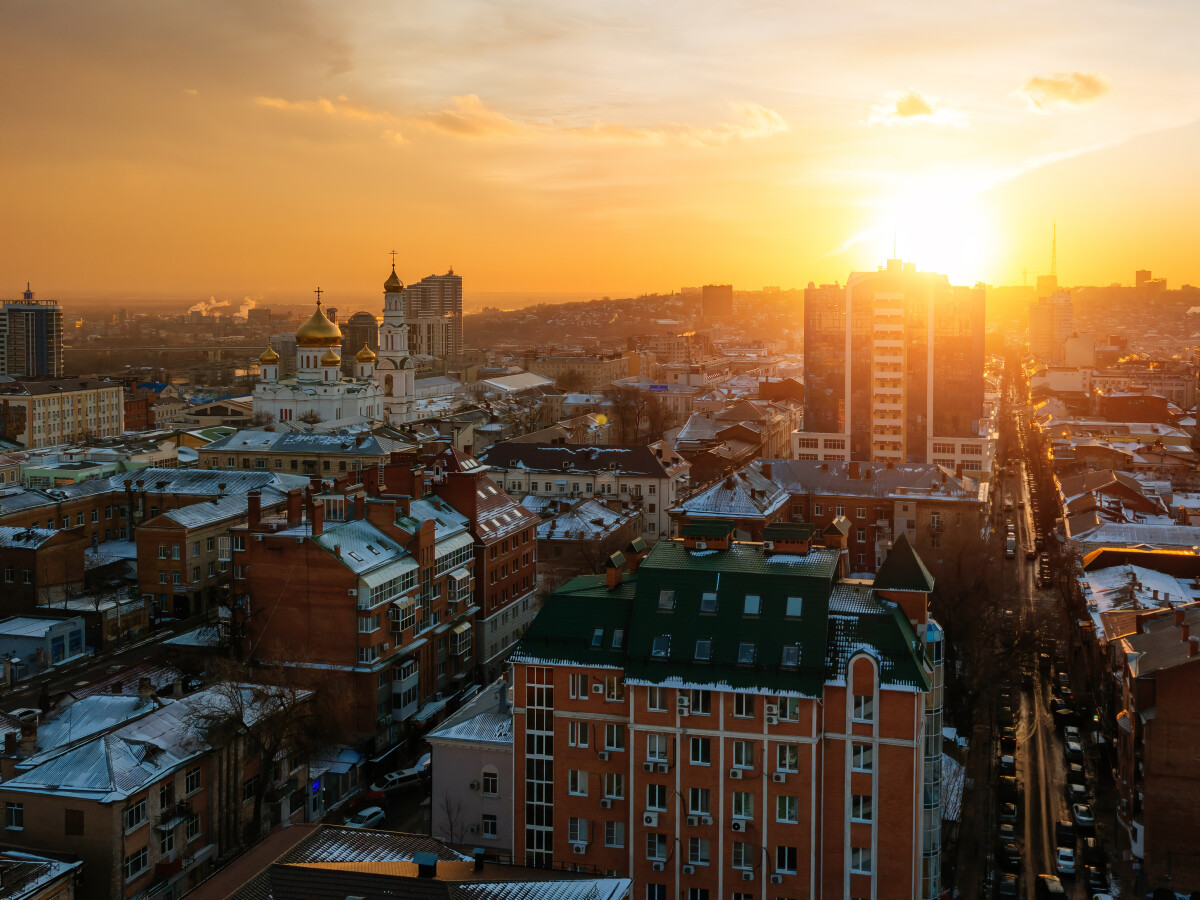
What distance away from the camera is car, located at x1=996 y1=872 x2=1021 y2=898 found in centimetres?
2511

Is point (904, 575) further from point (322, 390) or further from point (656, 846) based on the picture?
point (322, 390)

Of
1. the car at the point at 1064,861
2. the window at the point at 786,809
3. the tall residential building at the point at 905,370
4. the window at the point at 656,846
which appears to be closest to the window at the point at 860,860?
the window at the point at 786,809

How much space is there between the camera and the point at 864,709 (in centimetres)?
2156

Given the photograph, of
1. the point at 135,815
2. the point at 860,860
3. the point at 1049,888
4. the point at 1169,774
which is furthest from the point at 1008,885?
the point at 135,815

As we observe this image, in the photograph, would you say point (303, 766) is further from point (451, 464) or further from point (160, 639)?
point (451, 464)

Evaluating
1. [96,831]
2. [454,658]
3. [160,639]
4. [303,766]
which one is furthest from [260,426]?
[96,831]

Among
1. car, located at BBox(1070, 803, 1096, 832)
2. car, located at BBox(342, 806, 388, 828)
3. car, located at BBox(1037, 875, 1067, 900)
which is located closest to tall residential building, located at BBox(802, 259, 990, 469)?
car, located at BBox(1070, 803, 1096, 832)

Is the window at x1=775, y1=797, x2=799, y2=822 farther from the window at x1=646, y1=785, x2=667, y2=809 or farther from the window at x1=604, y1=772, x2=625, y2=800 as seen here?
the window at x1=604, y1=772, x2=625, y2=800

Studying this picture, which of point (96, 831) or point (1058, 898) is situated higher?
point (96, 831)

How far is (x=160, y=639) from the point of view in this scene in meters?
38.9

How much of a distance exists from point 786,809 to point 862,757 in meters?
1.67

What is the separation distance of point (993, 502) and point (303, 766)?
Result: 179 feet

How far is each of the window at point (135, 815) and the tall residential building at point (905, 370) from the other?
52547 mm

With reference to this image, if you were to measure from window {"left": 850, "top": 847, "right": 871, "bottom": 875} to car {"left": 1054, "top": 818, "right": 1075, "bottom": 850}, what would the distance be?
8328mm
